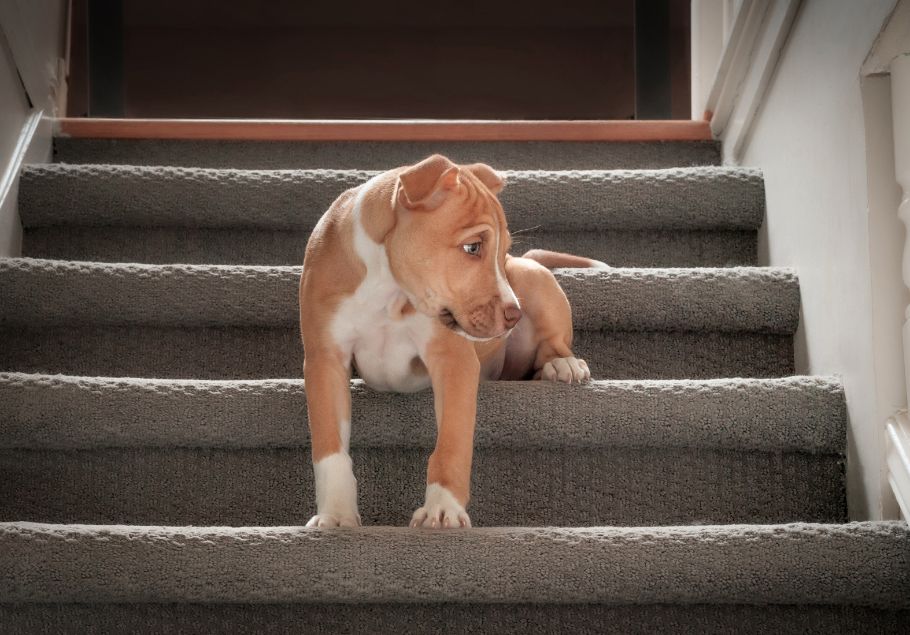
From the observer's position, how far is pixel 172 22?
17.9 feet

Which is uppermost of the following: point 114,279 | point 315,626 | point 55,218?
point 55,218

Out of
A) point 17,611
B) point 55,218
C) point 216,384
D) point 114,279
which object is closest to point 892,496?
point 216,384

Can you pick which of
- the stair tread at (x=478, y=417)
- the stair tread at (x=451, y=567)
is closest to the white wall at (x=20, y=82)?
the stair tread at (x=478, y=417)

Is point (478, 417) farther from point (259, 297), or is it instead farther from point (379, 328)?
point (259, 297)

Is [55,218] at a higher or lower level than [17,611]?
higher

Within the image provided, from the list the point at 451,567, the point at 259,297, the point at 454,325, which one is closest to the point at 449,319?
the point at 454,325

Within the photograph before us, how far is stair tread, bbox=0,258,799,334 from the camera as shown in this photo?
6.76 feet

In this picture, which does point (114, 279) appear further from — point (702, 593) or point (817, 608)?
point (817, 608)

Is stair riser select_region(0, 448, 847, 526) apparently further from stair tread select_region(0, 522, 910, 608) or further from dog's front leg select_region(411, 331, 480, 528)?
stair tread select_region(0, 522, 910, 608)

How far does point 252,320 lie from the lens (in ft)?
6.88

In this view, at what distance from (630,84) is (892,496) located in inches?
161

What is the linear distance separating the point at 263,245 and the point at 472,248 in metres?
0.92

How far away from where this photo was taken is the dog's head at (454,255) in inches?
62.9

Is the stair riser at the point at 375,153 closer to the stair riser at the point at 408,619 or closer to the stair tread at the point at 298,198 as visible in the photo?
the stair tread at the point at 298,198
